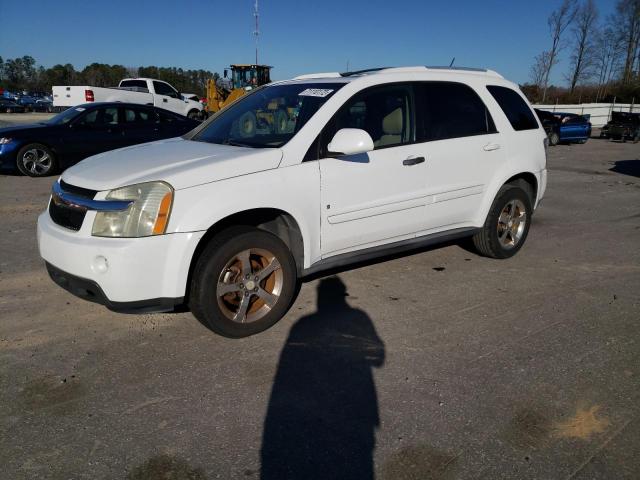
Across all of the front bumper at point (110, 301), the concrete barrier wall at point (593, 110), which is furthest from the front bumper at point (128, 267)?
the concrete barrier wall at point (593, 110)

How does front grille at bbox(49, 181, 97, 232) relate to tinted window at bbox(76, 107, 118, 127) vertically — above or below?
below

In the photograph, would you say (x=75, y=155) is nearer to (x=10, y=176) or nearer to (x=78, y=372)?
(x=10, y=176)

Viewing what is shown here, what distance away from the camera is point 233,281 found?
354cm

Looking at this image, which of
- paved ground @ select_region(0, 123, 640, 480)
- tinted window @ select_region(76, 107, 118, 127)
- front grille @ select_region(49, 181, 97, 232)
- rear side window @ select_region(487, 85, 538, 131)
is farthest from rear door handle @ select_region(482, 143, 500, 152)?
tinted window @ select_region(76, 107, 118, 127)

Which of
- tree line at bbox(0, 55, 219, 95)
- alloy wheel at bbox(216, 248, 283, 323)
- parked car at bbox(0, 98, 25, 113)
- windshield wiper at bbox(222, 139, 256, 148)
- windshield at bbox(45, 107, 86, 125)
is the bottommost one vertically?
alloy wheel at bbox(216, 248, 283, 323)

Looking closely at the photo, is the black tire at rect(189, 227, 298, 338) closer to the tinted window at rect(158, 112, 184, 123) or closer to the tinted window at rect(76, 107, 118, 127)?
the tinted window at rect(76, 107, 118, 127)

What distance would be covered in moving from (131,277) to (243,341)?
918 mm

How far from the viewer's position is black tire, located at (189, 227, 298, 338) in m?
3.34

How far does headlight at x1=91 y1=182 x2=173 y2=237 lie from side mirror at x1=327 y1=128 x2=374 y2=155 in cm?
121

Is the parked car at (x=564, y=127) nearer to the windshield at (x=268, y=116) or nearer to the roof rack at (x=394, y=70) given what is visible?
the roof rack at (x=394, y=70)

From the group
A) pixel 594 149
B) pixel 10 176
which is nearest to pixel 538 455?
pixel 10 176

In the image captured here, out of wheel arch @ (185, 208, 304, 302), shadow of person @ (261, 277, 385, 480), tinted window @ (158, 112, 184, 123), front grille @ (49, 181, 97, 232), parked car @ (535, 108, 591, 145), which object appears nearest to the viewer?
shadow of person @ (261, 277, 385, 480)

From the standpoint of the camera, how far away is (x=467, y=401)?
2.87 meters

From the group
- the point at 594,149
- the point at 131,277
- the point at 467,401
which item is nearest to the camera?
the point at 467,401
